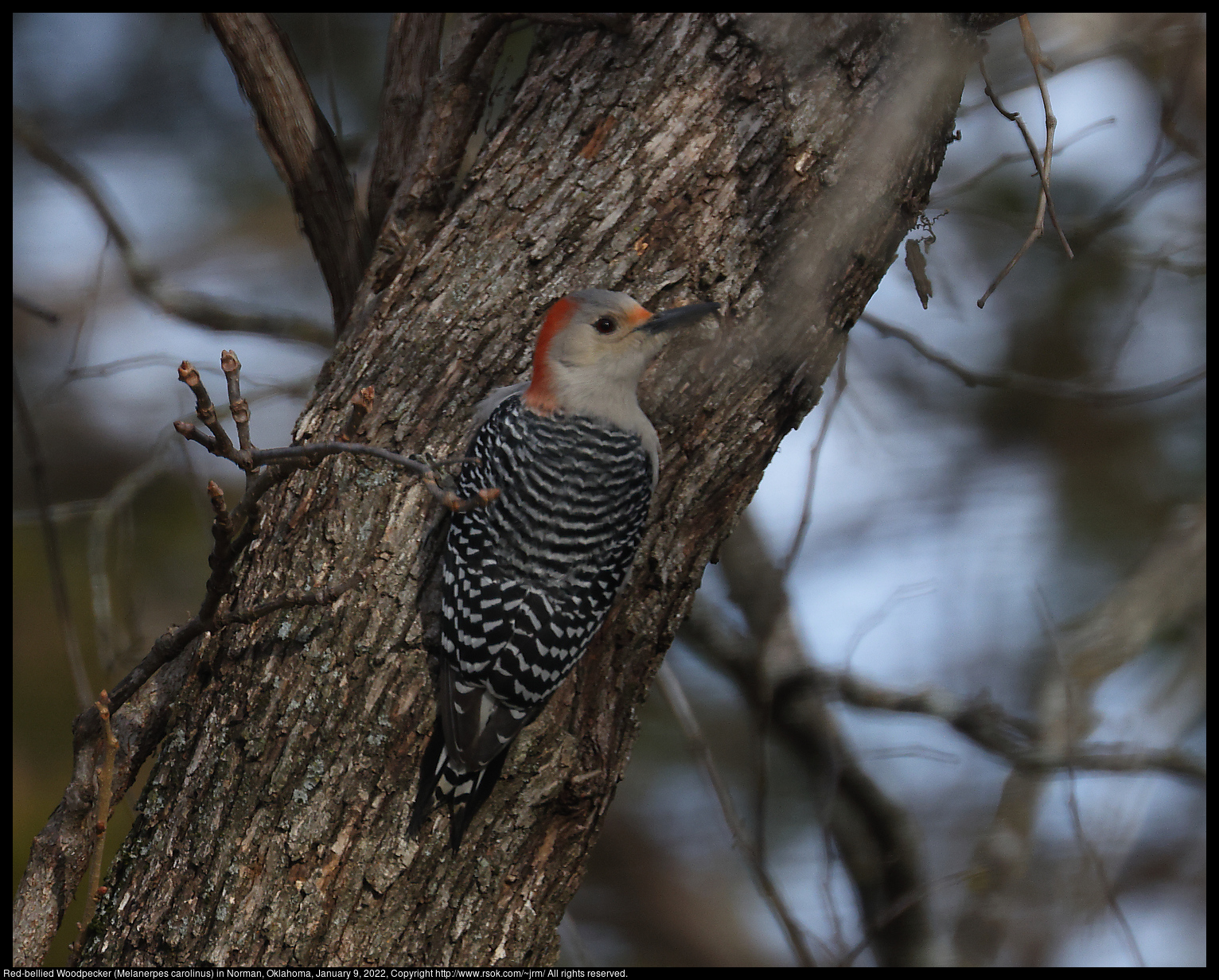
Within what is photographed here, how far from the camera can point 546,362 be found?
3.08 metres

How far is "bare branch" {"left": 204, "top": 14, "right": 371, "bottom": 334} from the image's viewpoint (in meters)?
3.37

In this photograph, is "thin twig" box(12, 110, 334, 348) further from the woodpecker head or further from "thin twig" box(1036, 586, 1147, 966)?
"thin twig" box(1036, 586, 1147, 966)

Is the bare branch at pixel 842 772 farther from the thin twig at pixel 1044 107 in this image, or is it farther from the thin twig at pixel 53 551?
the thin twig at pixel 53 551

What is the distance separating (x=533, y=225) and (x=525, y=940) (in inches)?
80.8

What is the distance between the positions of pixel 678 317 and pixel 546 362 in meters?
0.50

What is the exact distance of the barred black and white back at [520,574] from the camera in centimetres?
244

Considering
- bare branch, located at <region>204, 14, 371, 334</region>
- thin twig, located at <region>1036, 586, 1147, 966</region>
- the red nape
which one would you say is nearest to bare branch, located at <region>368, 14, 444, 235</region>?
bare branch, located at <region>204, 14, 371, 334</region>

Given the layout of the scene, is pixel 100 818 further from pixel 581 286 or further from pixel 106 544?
pixel 106 544

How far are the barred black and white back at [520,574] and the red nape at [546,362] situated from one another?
5cm

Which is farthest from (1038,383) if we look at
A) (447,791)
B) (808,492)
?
(447,791)

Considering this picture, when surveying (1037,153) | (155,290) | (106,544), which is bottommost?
(106,544)

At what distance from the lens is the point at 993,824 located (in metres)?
4.32

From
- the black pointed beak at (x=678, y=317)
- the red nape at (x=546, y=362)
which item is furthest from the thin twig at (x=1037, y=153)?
the red nape at (x=546, y=362)

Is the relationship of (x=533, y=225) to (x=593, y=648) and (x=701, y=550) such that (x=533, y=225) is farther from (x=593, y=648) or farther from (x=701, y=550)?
(x=593, y=648)
